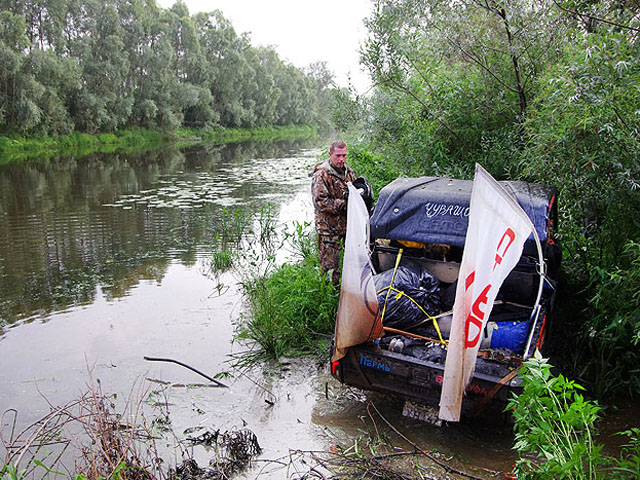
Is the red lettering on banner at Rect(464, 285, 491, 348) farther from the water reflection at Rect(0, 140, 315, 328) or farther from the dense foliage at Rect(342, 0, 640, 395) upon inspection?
the water reflection at Rect(0, 140, 315, 328)

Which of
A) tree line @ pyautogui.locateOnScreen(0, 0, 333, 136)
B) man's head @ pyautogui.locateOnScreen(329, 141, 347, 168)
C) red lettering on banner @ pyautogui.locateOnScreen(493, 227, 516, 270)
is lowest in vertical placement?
red lettering on banner @ pyautogui.locateOnScreen(493, 227, 516, 270)

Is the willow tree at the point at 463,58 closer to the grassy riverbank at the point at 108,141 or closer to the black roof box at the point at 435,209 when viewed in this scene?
the black roof box at the point at 435,209

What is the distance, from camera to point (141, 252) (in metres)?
10.6

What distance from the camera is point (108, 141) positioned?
41.7m

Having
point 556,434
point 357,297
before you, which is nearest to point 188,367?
point 357,297

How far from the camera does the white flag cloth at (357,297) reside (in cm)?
404

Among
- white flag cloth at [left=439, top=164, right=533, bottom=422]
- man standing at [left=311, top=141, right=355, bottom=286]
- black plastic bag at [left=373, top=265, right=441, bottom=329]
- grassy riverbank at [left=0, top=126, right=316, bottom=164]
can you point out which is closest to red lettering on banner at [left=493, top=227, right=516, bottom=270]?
white flag cloth at [left=439, top=164, right=533, bottom=422]

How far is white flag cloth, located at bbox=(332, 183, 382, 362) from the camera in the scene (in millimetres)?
4043

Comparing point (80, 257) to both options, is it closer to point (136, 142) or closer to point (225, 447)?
point (225, 447)

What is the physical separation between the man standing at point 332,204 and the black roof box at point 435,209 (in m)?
0.98

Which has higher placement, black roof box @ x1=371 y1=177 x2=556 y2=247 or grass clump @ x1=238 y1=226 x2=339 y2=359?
black roof box @ x1=371 y1=177 x2=556 y2=247

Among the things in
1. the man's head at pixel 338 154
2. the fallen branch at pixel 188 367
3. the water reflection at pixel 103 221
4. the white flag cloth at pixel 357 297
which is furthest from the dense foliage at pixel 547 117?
the water reflection at pixel 103 221

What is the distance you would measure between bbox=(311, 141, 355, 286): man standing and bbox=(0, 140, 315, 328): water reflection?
12.3 ft

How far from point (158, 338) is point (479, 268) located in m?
4.68
